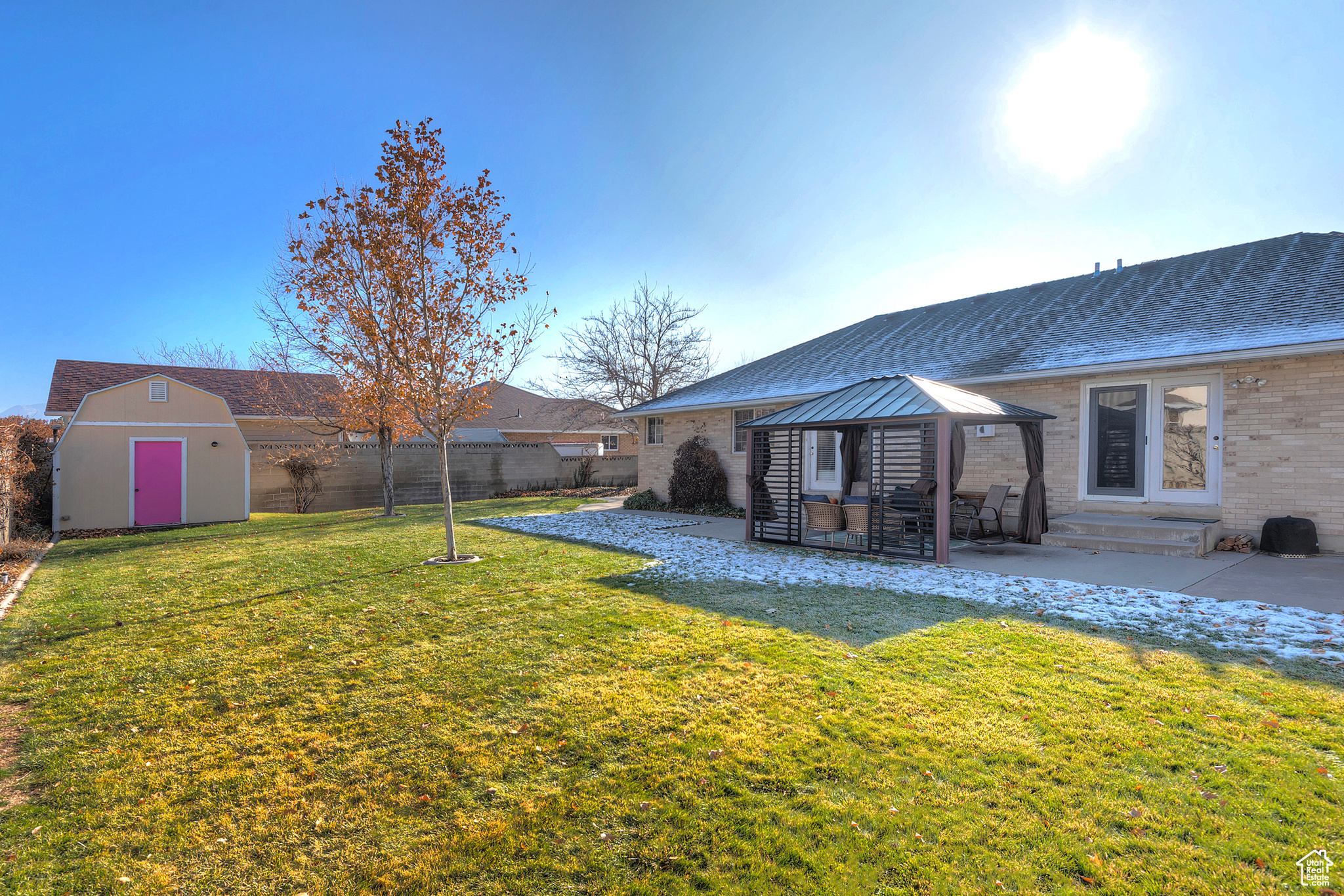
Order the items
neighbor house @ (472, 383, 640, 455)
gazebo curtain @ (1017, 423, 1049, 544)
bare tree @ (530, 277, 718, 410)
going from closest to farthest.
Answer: gazebo curtain @ (1017, 423, 1049, 544), bare tree @ (530, 277, 718, 410), neighbor house @ (472, 383, 640, 455)

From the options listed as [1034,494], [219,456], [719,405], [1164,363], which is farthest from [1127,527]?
[219,456]

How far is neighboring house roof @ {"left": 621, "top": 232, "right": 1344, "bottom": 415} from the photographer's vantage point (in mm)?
8695

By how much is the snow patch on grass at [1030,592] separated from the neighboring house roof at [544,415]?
62.6 feet

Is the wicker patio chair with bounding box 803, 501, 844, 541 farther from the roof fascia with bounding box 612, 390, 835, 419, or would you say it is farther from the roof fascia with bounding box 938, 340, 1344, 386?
the roof fascia with bounding box 938, 340, 1344, 386

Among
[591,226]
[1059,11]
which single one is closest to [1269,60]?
[1059,11]

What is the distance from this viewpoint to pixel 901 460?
11.2m

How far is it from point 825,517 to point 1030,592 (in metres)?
3.47

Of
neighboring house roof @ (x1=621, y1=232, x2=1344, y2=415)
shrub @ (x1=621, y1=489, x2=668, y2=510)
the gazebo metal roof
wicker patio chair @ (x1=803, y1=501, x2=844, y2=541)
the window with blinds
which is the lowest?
shrub @ (x1=621, y1=489, x2=668, y2=510)

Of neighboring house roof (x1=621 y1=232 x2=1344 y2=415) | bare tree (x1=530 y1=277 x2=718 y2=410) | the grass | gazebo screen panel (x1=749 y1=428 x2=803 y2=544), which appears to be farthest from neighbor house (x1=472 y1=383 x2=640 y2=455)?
the grass

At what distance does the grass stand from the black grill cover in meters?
5.64

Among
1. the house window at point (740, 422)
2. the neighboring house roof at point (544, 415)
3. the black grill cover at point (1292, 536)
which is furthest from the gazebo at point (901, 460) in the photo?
the neighboring house roof at point (544, 415)

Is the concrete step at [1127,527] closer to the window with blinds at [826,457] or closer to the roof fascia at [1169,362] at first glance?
the roof fascia at [1169,362]

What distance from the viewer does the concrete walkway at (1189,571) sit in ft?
19.6

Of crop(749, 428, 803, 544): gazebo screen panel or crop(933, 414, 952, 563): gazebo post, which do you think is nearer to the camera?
crop(933, 414, 952, 563): gazebo post
